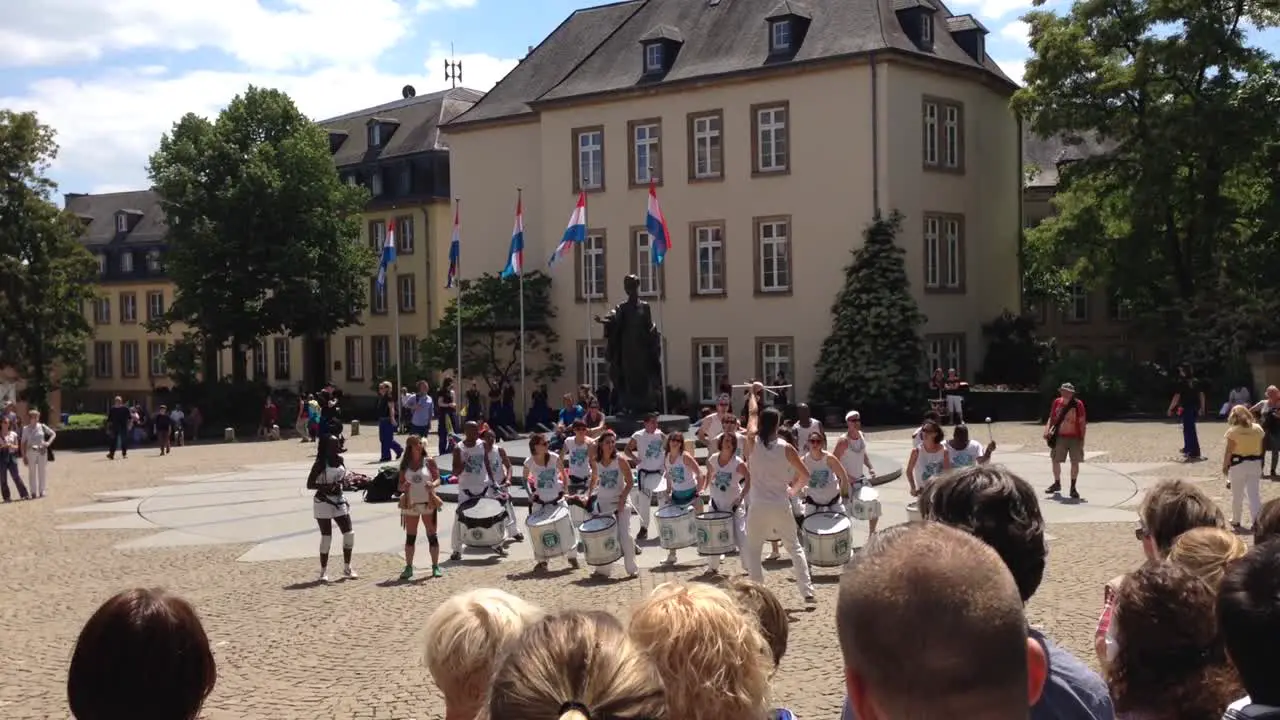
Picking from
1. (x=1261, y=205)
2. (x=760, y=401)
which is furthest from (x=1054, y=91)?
(x=760, y=401)

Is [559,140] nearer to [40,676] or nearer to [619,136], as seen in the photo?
[619,136]

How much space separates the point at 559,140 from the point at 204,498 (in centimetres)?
2284

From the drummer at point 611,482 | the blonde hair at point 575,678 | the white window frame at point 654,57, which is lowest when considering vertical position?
the drummer at point 611,482

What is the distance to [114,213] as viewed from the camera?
7794 centimetres

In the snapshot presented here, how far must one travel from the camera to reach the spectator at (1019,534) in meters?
3.31

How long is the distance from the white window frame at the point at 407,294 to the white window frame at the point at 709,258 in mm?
20685

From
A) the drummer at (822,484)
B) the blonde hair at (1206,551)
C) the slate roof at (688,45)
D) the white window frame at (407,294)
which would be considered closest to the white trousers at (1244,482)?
the drummer at (822,484)

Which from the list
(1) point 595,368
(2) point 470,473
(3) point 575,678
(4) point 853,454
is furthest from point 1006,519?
(1) point 595,368

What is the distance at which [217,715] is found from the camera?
883cm

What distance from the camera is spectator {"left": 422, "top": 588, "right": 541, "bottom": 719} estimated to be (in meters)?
3.96

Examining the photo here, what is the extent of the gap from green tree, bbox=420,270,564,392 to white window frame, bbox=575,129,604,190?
356 cm

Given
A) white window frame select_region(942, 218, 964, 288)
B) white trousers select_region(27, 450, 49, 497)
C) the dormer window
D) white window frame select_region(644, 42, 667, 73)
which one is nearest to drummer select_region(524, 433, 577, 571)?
white trousers select_region(27, 450, 49, 497)

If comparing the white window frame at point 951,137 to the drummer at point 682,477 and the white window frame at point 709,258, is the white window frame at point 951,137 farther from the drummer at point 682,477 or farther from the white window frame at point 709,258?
the drummer at point 682,477

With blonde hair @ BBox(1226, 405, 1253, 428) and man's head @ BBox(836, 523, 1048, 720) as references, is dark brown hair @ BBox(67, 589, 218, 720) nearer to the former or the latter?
man's head @ BBox(836, 523, 1048, 720)
